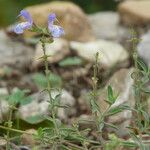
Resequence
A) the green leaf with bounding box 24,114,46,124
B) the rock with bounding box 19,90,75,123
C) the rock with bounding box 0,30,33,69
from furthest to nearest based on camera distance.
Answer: the rock with bounding box 0,30,33,69
the rock with bounding box 19,90,75,123
the green leaf with bounding box 24,114,46,124

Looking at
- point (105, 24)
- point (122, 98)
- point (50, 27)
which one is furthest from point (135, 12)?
point (50, 27)

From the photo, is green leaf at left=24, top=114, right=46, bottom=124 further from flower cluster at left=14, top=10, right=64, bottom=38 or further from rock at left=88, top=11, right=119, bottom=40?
rock at left=88, top=11, right=119, bottom=40

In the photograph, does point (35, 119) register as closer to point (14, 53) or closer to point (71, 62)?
point (71, 62)

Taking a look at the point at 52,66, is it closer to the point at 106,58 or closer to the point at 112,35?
the point at 106,58

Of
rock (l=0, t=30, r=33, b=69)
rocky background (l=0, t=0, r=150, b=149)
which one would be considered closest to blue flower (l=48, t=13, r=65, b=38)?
rocky background (l=0, t=0, r=150, b=149)

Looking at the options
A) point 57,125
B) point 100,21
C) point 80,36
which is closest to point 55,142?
point 57,125

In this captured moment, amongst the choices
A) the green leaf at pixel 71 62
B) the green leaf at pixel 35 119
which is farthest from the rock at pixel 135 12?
the green leaf at pixel 35 119

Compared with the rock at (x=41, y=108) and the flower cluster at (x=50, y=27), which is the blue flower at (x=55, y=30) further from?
the rock at (x=41, y=108)

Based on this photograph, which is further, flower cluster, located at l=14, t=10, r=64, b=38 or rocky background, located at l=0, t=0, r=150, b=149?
rocky background, located at l=0, t=0, r=150, b=149
